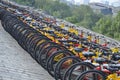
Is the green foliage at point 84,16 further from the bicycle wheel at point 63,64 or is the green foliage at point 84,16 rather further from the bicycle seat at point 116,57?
the bicycle wheel at point 63,64

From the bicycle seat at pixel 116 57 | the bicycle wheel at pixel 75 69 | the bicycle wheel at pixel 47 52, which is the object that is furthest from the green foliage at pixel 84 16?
the bicycle wheel at pixel 75 69

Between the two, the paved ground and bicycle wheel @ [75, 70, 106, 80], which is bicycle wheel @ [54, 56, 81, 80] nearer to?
bicycle wheel @ [75, 70, 106, 80]

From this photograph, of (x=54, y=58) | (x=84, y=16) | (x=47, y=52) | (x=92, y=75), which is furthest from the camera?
(x=84, y=16)

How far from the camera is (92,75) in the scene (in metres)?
6.45

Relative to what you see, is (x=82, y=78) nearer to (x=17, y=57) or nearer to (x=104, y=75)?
(x=104, y=75)

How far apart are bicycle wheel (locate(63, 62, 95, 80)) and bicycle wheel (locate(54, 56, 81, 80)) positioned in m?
0.38

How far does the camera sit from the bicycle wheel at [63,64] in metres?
7.23

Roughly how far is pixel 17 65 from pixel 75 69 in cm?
306

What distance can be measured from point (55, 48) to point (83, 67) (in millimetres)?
1558

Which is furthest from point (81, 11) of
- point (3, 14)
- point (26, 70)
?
point (26, 70)

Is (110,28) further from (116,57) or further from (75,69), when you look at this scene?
(75,69)

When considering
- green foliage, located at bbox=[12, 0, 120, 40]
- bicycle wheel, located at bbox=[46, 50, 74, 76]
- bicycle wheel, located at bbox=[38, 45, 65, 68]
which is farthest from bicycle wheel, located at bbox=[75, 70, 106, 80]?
green foliage, located at bbox=[12, 0, 120, 40]

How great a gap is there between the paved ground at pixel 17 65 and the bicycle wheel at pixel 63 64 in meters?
1.14

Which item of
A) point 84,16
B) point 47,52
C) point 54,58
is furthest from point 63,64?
point 84,16
